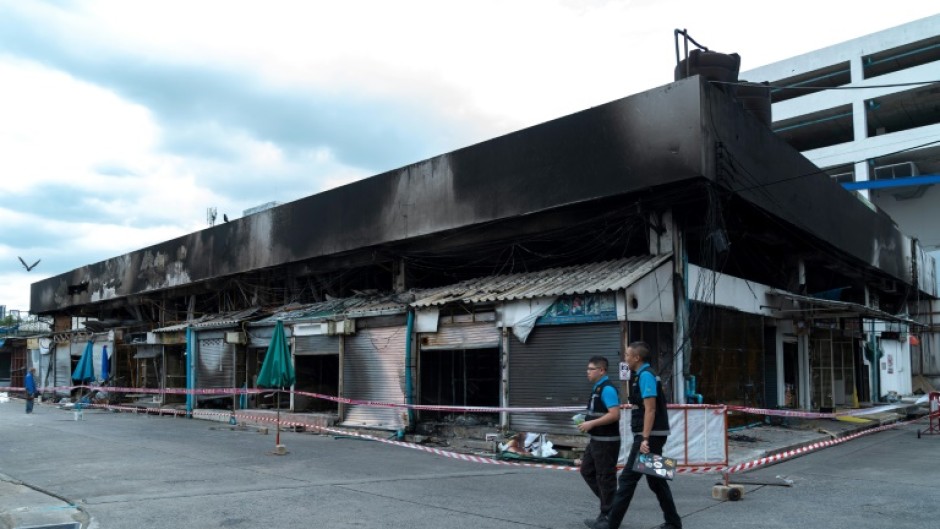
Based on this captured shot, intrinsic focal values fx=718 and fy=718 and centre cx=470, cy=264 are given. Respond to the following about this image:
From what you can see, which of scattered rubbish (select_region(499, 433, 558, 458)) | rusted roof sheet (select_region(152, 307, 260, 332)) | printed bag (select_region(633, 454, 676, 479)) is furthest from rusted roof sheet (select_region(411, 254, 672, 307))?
rusted roof sheet (select_region(152, 307, 260, 332))

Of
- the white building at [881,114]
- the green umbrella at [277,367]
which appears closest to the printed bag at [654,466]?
the green umbrella at [277,367]

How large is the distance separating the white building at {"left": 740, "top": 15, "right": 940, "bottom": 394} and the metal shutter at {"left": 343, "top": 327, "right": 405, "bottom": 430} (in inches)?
1346

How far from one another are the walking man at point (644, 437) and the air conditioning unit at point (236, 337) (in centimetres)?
1683

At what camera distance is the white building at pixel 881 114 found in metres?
44.0

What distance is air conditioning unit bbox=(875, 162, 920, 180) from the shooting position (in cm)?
4496

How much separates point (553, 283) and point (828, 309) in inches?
286

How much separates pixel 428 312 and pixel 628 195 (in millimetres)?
5255

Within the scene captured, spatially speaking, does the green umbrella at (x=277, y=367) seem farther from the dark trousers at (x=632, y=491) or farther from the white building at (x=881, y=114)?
the white building at (x=881, y=114)

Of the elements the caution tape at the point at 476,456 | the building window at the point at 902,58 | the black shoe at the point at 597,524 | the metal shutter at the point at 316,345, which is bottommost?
the caution tape at the point at 476,456

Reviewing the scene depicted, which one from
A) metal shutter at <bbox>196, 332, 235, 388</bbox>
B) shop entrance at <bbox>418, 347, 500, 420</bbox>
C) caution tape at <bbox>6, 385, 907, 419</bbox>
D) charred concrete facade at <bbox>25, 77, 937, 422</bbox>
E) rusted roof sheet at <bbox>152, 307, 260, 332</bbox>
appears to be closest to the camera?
caution tape at <bbox>6, 385, 907, 419</bbox>

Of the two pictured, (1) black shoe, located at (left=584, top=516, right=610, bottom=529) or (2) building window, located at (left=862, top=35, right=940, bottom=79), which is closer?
(1) black shoe, located at (left=584, top=516, right=610, bottom=529)

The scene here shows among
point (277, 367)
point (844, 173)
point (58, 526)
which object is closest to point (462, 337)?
point (277, 367)

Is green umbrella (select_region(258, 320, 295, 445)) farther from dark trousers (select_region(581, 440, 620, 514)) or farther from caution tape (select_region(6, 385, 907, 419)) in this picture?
dark trousers (select_region(581, 440, 620, 514))

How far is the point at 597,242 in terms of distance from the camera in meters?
15.9
